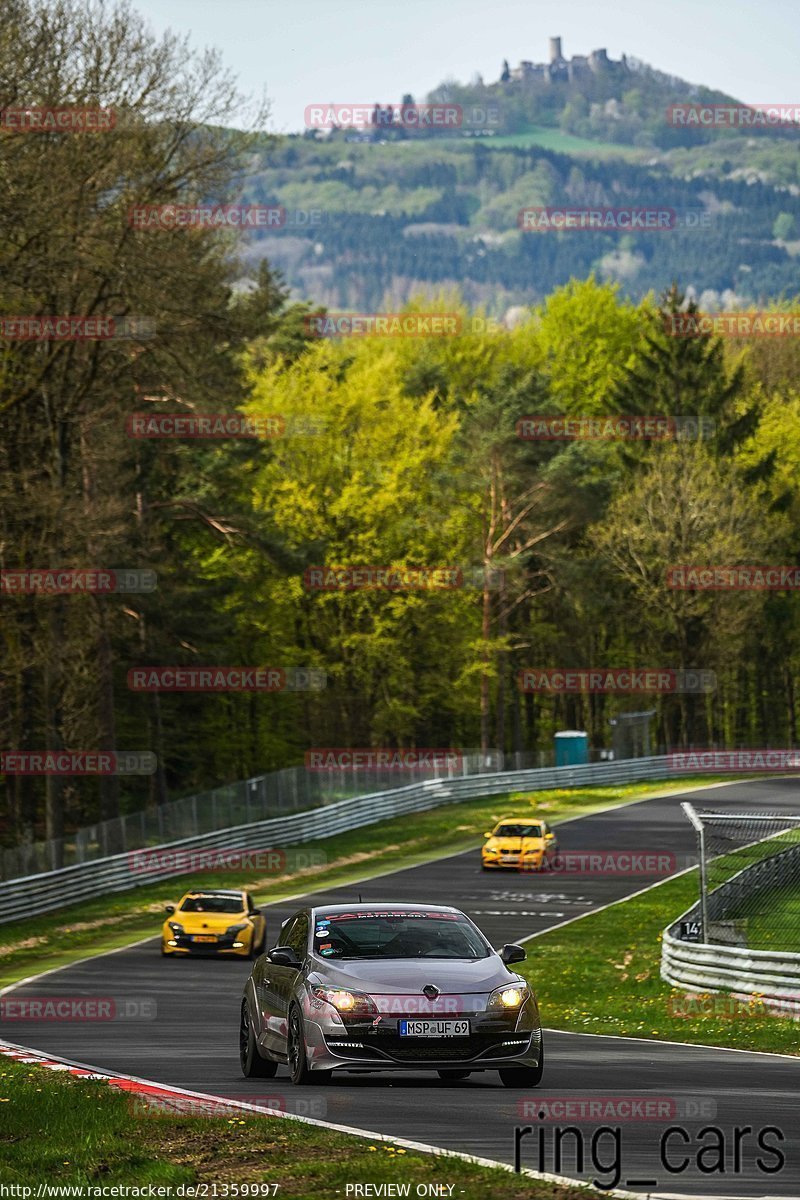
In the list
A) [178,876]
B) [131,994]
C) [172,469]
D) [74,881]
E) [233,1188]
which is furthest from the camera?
[172,469]

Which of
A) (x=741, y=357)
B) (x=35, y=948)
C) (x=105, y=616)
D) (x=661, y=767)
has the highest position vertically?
(x=741, y=357)

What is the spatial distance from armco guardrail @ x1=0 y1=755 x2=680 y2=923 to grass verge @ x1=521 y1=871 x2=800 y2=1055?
38.0 ft

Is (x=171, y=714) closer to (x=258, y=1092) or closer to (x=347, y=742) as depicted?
(x=347, y=742)

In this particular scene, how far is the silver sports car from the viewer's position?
12.6 m

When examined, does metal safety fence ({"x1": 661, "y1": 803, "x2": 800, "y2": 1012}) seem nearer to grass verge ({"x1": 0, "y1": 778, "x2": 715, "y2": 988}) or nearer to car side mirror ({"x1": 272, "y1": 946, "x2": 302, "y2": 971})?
car side mirror ({"x1": 272, "y1": 946, "x2": 302, "y2": 971})

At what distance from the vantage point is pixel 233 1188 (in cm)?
877

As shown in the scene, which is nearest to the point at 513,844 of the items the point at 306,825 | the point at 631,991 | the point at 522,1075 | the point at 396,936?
the point at 306,825

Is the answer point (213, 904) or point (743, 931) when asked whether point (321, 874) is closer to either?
point (213, 904)

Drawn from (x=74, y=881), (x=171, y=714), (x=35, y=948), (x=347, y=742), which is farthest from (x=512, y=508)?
(x=35, y=948)

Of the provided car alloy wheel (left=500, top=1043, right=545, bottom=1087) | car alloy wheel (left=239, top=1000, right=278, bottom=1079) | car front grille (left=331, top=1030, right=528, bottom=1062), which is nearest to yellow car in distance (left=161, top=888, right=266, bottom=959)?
car alloy wheel (left=239, top=1000, right=278, bottom=1079)

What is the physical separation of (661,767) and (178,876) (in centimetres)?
2921

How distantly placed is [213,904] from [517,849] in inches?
578

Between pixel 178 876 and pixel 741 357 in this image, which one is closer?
pixel 178 876

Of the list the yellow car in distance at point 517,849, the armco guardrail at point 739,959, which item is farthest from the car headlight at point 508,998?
the yellow car in distance at point 517,849
